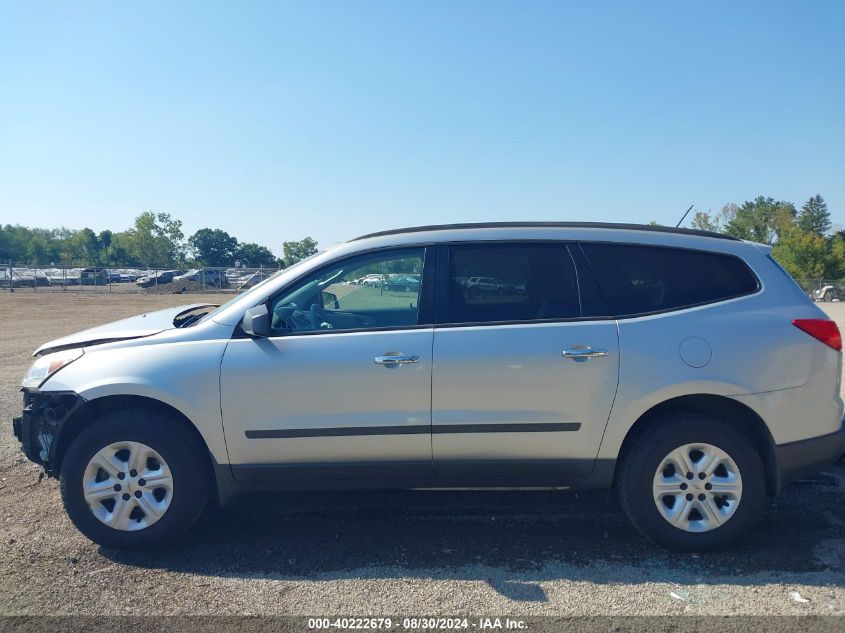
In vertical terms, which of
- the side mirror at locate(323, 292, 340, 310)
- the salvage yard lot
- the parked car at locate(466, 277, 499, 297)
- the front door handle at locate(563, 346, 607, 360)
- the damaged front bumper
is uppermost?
the parked car at locate(466, 277, 499, 297)

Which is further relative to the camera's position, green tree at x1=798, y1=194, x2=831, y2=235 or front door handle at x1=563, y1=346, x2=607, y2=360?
green tree at x1=798, y1=194, x2=831, y2=235

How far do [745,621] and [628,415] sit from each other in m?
1.19

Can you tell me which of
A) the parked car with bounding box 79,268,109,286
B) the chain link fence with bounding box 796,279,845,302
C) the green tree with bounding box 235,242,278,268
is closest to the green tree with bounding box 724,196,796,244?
the chain link fence with bounding box 796,279,845,302

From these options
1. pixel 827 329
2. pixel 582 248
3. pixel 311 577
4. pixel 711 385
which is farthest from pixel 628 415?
pixel 311 577

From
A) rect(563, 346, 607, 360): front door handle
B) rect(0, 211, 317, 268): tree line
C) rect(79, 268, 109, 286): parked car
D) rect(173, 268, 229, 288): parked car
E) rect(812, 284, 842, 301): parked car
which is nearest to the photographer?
rect(563, 346, 607, 360): front door handle

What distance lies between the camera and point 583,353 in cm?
385

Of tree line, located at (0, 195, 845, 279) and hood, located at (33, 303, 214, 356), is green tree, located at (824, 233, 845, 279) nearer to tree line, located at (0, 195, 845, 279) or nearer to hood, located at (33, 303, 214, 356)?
tree line, located at (0, 195, 845, 279)

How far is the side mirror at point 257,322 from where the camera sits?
153 inches

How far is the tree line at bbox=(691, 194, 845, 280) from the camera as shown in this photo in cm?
5344

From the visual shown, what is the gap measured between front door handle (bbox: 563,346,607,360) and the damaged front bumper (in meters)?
3.00

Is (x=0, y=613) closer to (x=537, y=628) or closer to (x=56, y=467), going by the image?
(x=56, y=467)

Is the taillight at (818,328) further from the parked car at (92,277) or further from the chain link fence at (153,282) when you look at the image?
the parked car at (92,277)

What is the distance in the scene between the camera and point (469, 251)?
4.16 metres

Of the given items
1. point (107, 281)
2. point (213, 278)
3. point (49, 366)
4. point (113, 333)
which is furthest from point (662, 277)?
point (107, 281)
